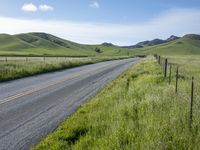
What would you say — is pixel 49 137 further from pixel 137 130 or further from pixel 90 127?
pixel 137 130

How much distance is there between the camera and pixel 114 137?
6.88 m

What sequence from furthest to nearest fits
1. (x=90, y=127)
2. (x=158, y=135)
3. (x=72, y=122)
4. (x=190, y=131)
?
1. (x=72, y=122)
2. (x=90, y=127)
3. (x=190, y=131)
4. (x=158, y=135)

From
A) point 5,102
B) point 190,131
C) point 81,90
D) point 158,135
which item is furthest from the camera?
point 81,90

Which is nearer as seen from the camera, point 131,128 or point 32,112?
point 131,128

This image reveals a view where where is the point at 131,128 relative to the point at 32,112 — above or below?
above

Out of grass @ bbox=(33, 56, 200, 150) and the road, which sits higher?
grass @ bbox=(33, 56, 200, 150)

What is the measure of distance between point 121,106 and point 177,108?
2.12 m

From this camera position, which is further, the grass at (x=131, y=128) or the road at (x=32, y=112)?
the road at (x=32, y=112)

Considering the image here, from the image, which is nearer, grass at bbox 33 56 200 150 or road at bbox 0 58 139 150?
grass at bbox 33 56 200 150

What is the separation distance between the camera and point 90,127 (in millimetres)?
8320

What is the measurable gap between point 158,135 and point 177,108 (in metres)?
2.76

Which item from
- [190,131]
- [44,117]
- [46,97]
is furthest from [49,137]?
[46,97]

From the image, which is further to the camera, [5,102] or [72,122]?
[5,102]

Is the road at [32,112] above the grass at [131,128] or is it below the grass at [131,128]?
below
